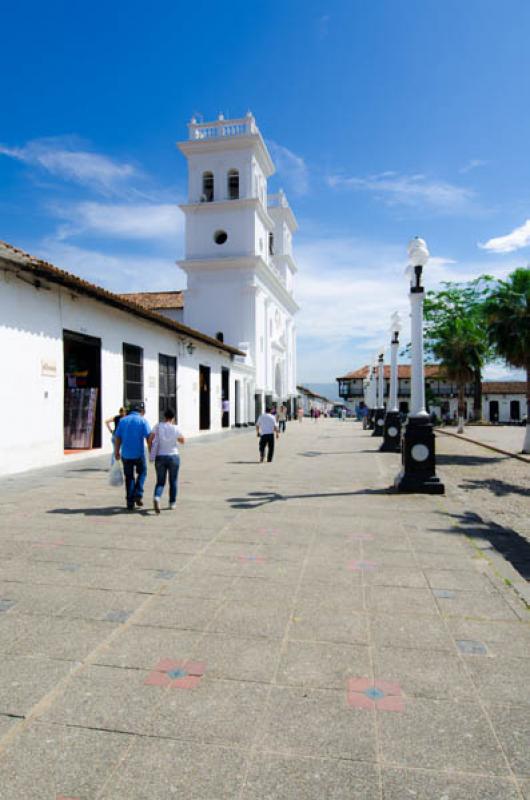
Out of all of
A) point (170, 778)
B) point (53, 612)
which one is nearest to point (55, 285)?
point (53, 612)

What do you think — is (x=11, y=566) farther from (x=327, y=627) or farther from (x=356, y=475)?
(x=356, y=475)

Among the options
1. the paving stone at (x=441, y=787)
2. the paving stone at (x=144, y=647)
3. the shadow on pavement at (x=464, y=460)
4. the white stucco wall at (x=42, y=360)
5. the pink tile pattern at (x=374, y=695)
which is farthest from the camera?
the shadow on pavement at (x=464, y=460)

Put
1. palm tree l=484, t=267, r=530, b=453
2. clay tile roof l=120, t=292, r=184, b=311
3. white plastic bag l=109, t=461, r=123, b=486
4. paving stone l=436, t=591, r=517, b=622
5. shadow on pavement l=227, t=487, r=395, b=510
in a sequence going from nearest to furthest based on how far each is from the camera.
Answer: paving stone l=436, t=591, r=517, b=622 < white plastic bag l=109, t=461, r=123, b=486 < shadow on pavement l=227, t=487, r=395, b=510 < palm tree l=484, t=267, r=530, b=453 < clay tile roof l=120, t=292, r=184, b=311

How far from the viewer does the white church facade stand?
34.6 ft

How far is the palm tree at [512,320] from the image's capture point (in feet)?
53.0

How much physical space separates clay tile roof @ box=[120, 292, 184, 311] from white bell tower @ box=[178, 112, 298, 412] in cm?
491

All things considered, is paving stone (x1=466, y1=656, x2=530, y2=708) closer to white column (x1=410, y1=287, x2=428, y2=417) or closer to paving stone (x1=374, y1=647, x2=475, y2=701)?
paving stone (x1=374, y1=647, x2=475, y2=701)

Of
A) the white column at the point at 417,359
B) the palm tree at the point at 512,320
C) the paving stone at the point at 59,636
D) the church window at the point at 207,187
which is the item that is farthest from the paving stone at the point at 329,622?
the church window at the point at 207,187

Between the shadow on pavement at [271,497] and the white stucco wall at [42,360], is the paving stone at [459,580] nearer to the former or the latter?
the shadow on pavement at [271,497]

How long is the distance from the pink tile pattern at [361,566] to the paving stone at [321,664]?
1459 millimetres

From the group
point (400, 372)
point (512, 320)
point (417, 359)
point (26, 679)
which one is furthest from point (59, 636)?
point (400, 372)

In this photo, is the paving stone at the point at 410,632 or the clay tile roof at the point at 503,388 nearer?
the paving stone at the point at 410,632

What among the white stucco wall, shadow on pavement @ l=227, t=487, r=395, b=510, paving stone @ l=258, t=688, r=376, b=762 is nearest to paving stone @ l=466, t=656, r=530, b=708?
paving stone @ l=258, t=688, r=376, b=762

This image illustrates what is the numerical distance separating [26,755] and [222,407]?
24.2 m
